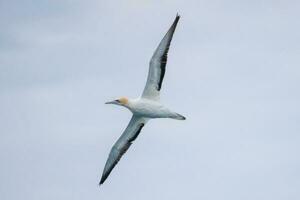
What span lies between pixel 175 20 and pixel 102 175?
38.7 feet

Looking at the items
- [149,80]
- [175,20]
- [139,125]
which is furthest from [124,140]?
[175,20]

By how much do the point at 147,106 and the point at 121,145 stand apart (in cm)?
430

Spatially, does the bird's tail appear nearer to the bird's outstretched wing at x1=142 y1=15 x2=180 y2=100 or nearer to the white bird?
the white bird

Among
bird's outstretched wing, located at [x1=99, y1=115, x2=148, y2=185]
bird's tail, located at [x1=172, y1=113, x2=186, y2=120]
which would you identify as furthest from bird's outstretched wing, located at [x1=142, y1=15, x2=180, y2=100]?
bird's outstretched wing, located at [x1=99, y1=115, x2=148, y2=185]

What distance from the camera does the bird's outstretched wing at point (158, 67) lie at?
189 ft

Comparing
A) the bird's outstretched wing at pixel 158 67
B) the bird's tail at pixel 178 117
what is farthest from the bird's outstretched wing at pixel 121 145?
the bird's tail at pixel 178 117

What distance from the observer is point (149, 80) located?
194 feet

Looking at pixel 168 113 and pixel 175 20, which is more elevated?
pixel 175 20

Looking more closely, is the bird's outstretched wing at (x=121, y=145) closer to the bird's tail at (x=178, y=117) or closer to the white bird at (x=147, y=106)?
the white bird at (x=147, y=106)

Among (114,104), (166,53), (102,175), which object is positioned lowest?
(102,175)

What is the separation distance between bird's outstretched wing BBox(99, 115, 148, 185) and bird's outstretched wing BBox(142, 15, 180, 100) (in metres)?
3.19

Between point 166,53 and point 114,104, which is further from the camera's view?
point 114,104

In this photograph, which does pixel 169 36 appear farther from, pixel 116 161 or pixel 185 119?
pixel 116 161

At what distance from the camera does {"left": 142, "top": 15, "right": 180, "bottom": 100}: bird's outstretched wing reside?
5769 cm
